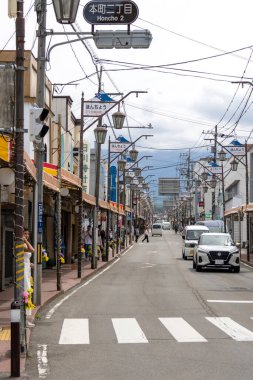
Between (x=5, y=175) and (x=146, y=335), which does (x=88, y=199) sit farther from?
(x=146, y=335)

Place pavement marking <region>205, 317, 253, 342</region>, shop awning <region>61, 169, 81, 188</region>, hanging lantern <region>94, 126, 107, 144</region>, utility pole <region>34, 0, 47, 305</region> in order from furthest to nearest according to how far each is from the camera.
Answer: hanging lantern <region>94, 126, 107, 144</region>, shop awning <region>61, 169, 81, 188</region>, utility pole <region>34, 0, 47, 305</region>, pavement marking <region>205, 317, 253, 342</region>

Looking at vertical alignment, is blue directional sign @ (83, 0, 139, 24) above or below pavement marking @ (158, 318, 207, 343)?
above

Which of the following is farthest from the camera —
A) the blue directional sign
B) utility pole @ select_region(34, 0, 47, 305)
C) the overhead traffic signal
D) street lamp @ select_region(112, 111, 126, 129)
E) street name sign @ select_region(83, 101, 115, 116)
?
street lamp @ select_region(112, 111, 126, 129)

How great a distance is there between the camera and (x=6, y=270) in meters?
20.9

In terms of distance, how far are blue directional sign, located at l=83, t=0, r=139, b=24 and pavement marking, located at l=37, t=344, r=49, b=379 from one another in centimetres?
568

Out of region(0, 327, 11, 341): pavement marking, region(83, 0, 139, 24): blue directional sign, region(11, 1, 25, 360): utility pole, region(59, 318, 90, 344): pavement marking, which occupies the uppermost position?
region(83, 0, 139, 24): blue directional sign

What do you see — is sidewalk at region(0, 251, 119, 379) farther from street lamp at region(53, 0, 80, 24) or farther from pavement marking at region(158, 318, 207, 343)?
street lamp at region(53, 0, 80, 24)

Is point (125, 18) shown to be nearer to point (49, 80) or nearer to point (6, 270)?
point (6, 270)

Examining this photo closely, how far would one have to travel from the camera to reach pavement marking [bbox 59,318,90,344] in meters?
11.0

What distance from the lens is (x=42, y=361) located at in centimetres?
933

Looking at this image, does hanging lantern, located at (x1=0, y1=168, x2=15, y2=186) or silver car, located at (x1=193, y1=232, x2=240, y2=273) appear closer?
hanging lantern, located at (x1=0, y1=168, x2=15, y2=186)

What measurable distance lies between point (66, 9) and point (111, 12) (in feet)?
2.89

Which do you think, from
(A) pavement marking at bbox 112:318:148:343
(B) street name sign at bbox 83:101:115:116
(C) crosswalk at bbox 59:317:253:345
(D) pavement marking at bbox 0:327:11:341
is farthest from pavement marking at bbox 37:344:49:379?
(B) street name sign at bbox 83:101:115:116

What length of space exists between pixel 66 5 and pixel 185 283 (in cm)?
1375
